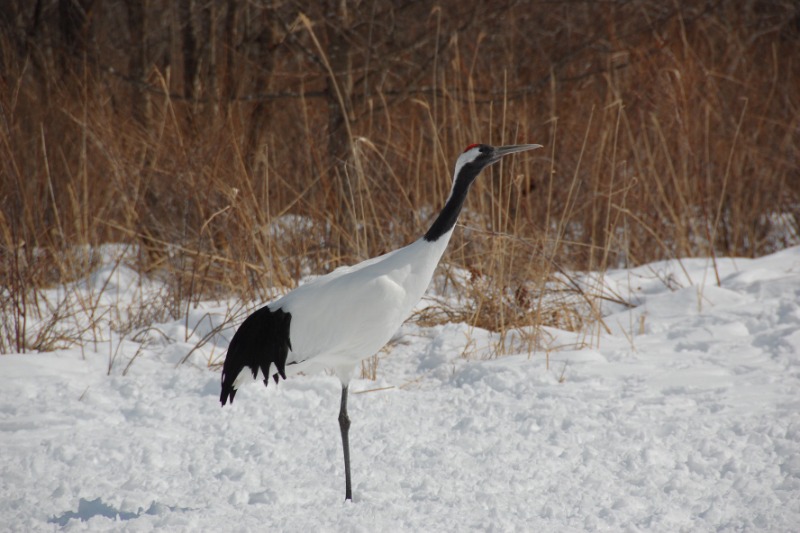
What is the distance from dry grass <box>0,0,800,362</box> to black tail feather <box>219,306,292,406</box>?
4.90 ft

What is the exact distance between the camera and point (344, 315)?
339 centimetres

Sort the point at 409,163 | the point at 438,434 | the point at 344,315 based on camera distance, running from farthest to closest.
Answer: the point at 409,163 → the point at 438,434 → the point at 344,315

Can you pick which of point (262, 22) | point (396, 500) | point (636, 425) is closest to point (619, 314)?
point (636, 425)

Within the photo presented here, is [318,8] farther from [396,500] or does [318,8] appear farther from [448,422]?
[396,500]

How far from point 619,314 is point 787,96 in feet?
11.5

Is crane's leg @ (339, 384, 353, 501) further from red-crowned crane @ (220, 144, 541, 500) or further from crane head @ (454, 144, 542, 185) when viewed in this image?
crane head @ (454, 144, 542, 185)

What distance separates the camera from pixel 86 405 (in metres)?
4.27

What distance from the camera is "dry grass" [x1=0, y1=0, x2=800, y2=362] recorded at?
5375 mm

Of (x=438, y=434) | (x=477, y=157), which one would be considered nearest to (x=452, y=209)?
(x=477, y=157)

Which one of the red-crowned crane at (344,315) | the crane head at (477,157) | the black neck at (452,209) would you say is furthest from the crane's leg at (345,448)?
the crane head at (477,157)

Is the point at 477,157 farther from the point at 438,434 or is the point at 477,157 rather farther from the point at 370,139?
the point at 370,139

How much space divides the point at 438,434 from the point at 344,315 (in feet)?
3.10

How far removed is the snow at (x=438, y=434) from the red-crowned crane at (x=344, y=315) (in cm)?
37

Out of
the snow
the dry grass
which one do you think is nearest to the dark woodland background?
the dry grass
